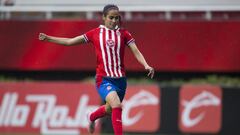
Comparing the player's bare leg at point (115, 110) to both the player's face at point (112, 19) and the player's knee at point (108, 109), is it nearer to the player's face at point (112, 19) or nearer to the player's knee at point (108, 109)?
the player's knee at point (108, 109)

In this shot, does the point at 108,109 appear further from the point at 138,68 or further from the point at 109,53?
the point at 138,68

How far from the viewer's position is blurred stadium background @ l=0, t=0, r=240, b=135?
1463 centimetres

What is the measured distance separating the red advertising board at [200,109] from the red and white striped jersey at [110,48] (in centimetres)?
464

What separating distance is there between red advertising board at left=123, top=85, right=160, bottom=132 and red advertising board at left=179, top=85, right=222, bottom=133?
0.43m

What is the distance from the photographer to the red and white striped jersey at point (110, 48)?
33.0 ft

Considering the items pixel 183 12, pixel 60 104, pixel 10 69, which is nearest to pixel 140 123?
pixel 60 104

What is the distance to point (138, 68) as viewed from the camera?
17.4 m

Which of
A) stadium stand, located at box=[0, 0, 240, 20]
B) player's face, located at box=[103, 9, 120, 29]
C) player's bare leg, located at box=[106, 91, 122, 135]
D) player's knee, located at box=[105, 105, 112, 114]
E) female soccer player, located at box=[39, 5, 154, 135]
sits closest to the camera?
player's bare leg, located at box=[106, 91, 122, 135]

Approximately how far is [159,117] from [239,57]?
9.37 feet

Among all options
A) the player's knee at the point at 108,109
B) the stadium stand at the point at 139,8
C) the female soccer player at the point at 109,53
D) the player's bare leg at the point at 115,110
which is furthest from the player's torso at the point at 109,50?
the stadium stand at the point at 139,8

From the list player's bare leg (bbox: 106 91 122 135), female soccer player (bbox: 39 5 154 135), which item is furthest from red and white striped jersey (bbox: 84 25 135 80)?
player's bare leg (bbox: 106 91 122 135)

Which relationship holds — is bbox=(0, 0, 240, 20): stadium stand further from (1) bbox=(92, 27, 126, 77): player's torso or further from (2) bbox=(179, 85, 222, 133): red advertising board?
(1) bbox=(92, 27, 126, 77): player's torso

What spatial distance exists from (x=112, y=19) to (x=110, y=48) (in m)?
0.36

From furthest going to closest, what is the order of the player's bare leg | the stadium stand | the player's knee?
1. the stadium stand
2. the player's knee
3. the player's bare leg
